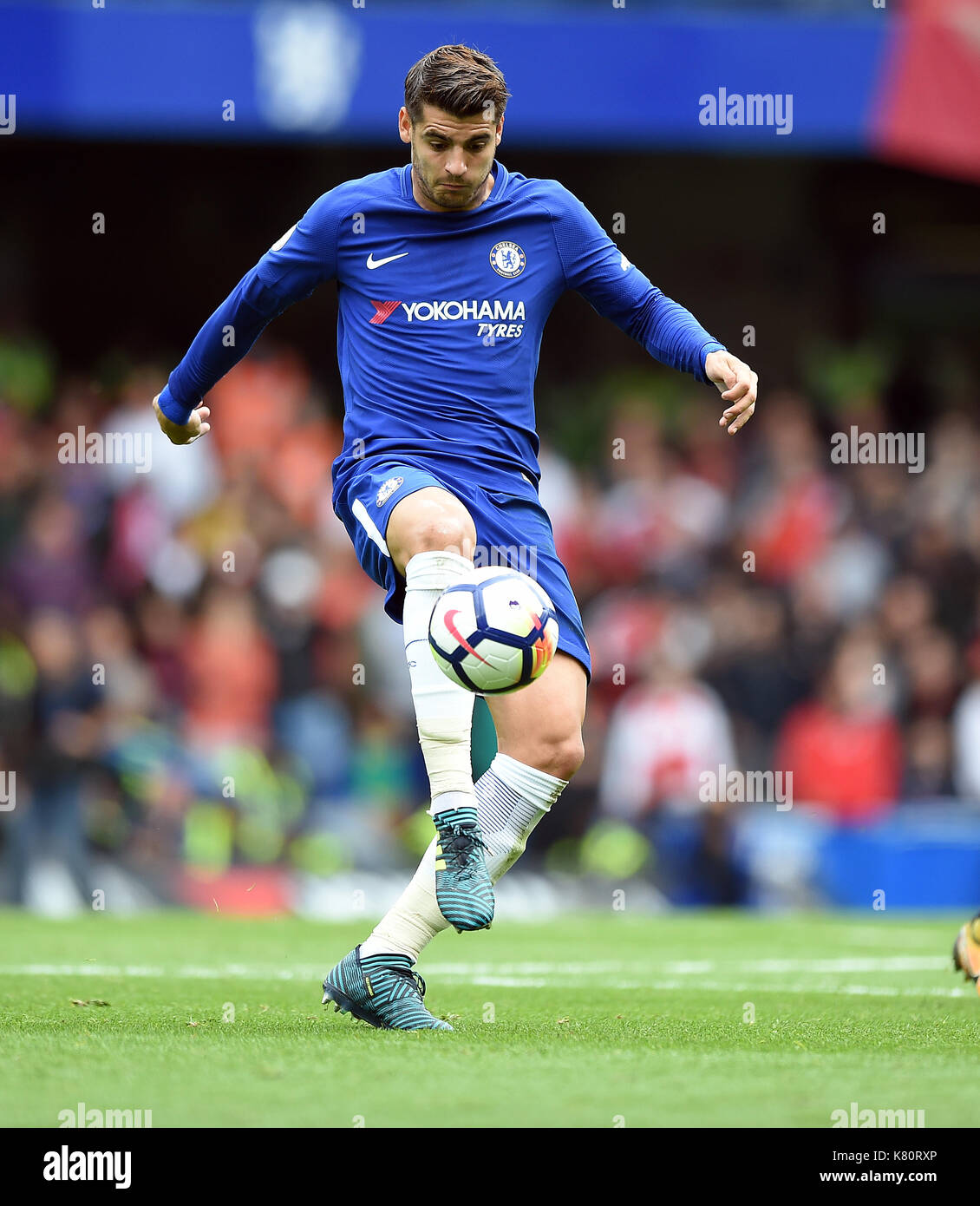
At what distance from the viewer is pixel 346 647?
1127 centimetres

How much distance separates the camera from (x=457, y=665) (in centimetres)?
452

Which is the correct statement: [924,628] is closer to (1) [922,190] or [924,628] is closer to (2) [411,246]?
(1) [922,190]

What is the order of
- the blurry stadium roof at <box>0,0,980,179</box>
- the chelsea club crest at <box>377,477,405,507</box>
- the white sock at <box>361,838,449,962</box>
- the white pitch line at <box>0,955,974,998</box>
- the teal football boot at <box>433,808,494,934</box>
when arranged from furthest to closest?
the blurry stadium roof at <box>0,0,980,179</box>
the white pitch line at <box>0,955,974,998</box>
the white sock at <box>361,838,449,962</box>
the chelsea club crest at <box>377,477,405,507</box>
the teal football boot at <box>433,808,494,934</box>

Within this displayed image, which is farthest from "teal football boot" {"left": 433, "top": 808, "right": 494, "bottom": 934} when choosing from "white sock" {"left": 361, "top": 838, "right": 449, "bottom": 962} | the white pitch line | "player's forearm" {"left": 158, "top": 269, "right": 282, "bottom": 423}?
the white pitch line

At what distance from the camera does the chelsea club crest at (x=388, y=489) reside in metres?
4.71

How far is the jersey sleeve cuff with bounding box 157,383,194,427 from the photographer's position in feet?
17.4

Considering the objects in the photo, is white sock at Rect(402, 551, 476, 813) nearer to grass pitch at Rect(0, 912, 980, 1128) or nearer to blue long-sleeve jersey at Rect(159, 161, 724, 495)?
blue long-sleeve jersey at Rect(159, 161, 724, 495)

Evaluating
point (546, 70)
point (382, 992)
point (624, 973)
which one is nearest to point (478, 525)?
point (382, 992)

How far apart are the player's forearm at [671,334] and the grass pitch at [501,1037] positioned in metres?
1.72

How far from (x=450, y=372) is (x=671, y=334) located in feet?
1.99

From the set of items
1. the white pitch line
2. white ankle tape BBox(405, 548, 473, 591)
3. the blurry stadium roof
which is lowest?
the white pitch line

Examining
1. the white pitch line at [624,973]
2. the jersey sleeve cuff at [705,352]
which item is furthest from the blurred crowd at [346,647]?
the jersey sleeve cuff at [705,352]

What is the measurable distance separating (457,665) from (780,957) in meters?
3.36
